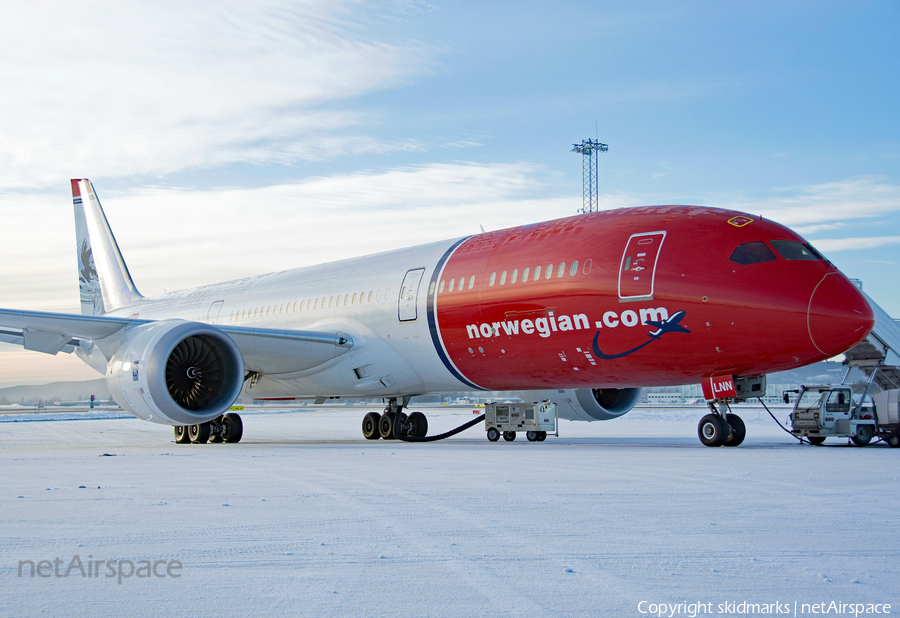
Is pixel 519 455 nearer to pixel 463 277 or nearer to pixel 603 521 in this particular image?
pixel 463 277

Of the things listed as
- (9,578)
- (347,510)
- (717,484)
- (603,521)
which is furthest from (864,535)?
(9,578)

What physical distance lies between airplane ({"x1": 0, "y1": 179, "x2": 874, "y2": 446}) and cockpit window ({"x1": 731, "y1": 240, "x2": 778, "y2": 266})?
0.05 feet

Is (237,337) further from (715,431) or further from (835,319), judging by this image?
(835,319)

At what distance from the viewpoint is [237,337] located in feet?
52.4

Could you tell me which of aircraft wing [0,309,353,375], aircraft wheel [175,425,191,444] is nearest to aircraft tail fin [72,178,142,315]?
aircraft wing [0,309,353,375]

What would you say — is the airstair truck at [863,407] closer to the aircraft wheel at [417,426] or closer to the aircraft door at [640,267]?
the aircraft door at [640,267]

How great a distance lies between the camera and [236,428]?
55.0 ft

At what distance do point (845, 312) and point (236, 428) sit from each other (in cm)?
1114

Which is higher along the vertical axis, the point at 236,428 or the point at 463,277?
the point at 463,277

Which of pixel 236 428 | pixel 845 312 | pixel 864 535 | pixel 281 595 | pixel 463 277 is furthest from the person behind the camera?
pixel 236 428

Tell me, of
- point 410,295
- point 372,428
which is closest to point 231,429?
point 372,428

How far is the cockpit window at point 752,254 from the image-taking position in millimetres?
11422

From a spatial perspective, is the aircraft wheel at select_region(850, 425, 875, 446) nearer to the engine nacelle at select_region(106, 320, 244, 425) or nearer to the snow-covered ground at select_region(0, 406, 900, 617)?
the snow-covered ground at select_region(0, 406, 900, 617)

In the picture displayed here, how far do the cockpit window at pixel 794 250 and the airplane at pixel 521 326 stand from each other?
0.02m
